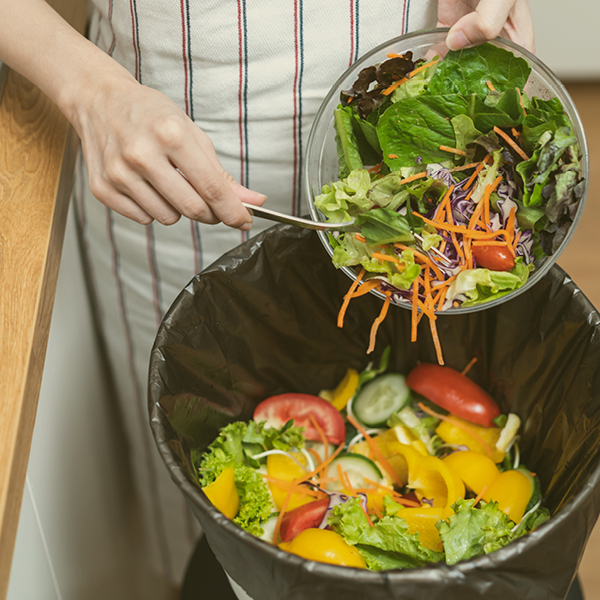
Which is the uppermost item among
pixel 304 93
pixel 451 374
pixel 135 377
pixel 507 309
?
pixel 304 93

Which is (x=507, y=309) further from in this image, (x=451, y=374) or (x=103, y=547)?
(x=103, y=547)

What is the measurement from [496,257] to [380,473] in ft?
1.01

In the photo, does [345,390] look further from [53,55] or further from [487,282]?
[53,55]

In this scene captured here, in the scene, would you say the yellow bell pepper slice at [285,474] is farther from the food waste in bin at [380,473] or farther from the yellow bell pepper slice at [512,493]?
the yellow bell pepper slice at [512,493]

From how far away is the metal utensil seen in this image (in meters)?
0.61

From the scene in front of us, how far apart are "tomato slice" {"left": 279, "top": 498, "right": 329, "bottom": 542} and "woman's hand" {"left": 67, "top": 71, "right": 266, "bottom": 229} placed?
0.32 meters

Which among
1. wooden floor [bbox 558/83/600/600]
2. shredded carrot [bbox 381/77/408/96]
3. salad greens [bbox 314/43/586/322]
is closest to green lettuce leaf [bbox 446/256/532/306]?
salad greens [bbox 314/43/586/322]

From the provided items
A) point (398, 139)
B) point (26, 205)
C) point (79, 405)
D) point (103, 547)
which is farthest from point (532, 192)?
point (103, 547)

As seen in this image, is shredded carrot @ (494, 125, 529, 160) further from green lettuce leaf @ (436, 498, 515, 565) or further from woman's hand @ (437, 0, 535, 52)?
green lettuce leaf @ (436, 498, 515, 565)

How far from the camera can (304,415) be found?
862 millimetres

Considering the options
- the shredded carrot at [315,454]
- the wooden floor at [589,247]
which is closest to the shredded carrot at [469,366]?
the shredded carrot at [315,454]

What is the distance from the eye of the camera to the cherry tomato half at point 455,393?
844 millimetres

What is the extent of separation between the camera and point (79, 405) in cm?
86

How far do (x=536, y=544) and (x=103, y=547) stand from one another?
2.19 feet
